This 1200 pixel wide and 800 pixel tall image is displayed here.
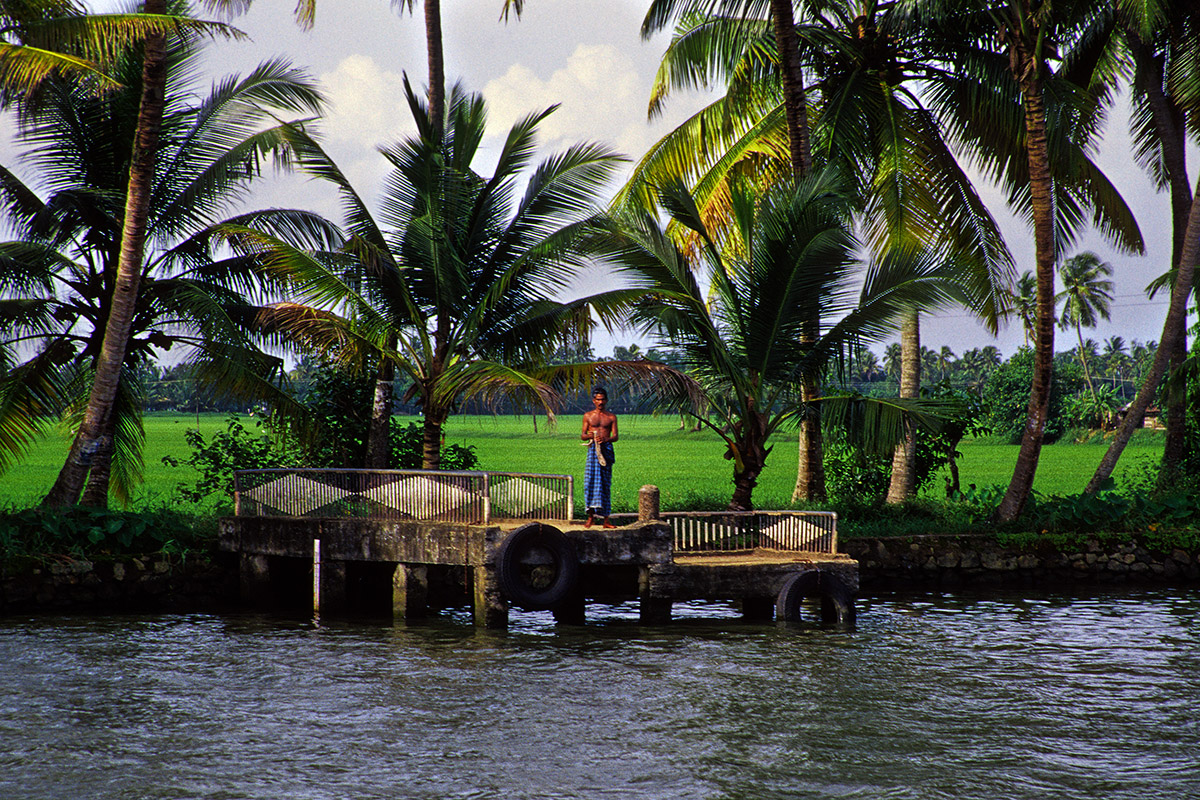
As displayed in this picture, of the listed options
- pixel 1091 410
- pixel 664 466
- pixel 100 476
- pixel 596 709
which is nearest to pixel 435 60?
pixel 100 476

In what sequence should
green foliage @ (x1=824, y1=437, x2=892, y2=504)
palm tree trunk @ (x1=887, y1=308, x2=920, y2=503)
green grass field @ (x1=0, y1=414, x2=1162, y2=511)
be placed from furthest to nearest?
green grass field @ (x1=0, y1=414, x2=1162, y2=511) → green foliage @ (x1=824, y1=437, x2=892, y2=504) → palm tree trunk @ (x1=887, y1=308, x2=920, y2=503)

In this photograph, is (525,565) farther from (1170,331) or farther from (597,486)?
(1170,331)

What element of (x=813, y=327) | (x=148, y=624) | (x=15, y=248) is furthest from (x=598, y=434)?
(x=15, y=248)

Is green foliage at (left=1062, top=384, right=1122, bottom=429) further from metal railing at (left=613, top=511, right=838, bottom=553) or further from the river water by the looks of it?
the river water

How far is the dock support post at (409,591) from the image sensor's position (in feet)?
53.3

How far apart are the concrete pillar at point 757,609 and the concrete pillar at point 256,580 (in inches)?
280

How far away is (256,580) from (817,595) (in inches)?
325

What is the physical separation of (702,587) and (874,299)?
19.0ft

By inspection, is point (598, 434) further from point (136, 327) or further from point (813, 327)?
point (136, 327)

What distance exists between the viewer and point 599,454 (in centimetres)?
1466

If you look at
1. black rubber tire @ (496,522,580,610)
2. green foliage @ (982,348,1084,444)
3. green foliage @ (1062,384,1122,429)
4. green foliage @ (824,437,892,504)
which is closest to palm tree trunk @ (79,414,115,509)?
black rubber tire @ (496,522,580,610)

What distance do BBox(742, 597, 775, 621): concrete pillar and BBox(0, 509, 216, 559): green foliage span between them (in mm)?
8344

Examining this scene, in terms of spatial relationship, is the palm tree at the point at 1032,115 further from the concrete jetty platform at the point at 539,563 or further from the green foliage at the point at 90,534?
the green foliage at the point at 90,534

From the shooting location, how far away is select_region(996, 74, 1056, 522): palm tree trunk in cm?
1972
